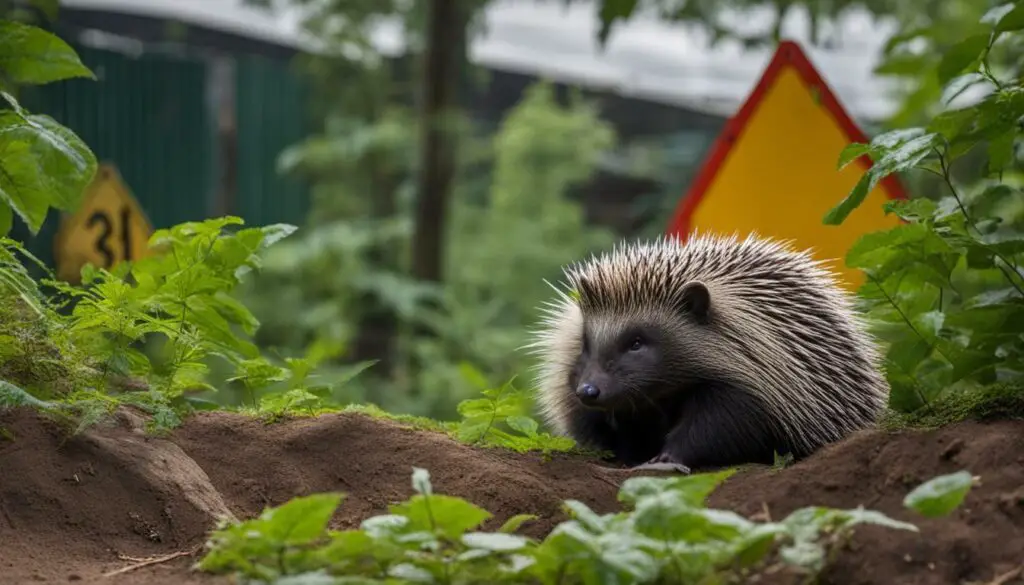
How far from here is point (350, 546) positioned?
127 inches

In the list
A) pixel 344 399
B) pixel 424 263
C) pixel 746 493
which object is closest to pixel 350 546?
pixel 746 493

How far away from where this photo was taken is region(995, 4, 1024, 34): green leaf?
4.79 meters

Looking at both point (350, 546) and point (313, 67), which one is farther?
point (313, 67)

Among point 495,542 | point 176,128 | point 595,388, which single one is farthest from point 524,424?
point 176,128

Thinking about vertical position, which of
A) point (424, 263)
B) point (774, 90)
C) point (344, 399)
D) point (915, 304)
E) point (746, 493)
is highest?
point (774, 90)

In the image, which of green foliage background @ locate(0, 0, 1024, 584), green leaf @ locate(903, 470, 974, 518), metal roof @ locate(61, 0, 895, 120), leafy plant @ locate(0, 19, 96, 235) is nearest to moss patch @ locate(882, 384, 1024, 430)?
green foliage background @ locate(0, 0, 1024, 584)

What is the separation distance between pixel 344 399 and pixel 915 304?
21.9 ft

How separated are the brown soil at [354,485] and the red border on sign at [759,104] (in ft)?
9.45

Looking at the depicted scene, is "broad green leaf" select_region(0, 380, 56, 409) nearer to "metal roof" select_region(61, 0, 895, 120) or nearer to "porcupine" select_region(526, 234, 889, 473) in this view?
"porcupine" select_region(526, 234, 889, 473)

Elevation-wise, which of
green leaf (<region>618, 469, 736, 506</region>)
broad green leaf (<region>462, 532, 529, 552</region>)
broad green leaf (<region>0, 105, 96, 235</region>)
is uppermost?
broad green leaf (<region>0, 105, 96, 235</region>)

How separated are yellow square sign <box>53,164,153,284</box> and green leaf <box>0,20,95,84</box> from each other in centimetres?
313

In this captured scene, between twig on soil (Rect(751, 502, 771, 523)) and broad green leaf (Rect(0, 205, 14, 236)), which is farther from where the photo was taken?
broad green leaf (Rect(0, 205, 14, 236))

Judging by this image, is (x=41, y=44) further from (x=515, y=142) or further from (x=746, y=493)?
(x=515, y=142)

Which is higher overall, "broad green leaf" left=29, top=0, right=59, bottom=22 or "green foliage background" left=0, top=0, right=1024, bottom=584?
"broad green leaf" left=29, top=0, right=59, bottom=22
